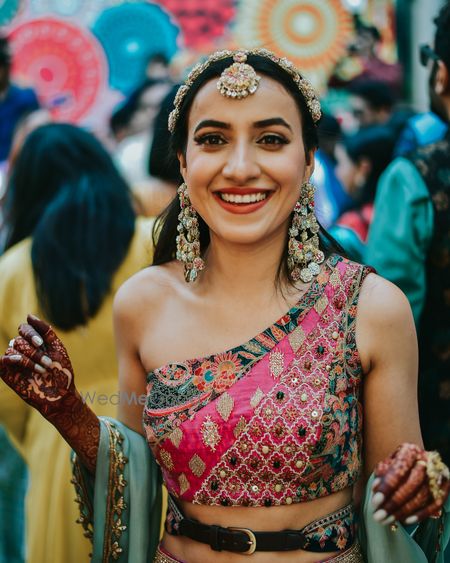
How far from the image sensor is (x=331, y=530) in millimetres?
2057

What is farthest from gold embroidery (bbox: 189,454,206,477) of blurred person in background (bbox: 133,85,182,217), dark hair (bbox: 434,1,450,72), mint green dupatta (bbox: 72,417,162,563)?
dark hair (bbox: 434,1,450,72)

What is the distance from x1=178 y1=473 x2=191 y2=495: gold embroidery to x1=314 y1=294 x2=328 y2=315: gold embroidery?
0.51 metres

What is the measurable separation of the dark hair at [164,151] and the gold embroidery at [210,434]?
2.61 feet

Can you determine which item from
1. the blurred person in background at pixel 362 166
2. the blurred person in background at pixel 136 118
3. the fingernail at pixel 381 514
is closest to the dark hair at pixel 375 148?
the blurred person in background at pixel 362 166

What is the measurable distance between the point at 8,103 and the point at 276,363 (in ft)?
14.4

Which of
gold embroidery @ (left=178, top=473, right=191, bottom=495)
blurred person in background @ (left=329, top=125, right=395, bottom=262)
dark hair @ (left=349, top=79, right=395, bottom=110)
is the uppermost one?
dark hair @ (left=349, top=79, right=395, bottom=110)

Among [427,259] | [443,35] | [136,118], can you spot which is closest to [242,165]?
[427,259]

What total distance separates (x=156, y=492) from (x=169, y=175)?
5.29 feet

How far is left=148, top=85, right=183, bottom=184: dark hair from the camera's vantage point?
2.76m

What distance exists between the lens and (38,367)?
6.55ft

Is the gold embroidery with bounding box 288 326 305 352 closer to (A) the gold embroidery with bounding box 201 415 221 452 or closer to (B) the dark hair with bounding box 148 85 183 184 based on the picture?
(A) the gold embroidery with bounding box 201 415 221 452

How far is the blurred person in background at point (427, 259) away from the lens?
3.00m

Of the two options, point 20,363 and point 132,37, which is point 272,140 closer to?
point 20,363

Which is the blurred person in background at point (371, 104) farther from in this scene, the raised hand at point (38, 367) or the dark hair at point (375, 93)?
the raised hand at point (38, 367)
